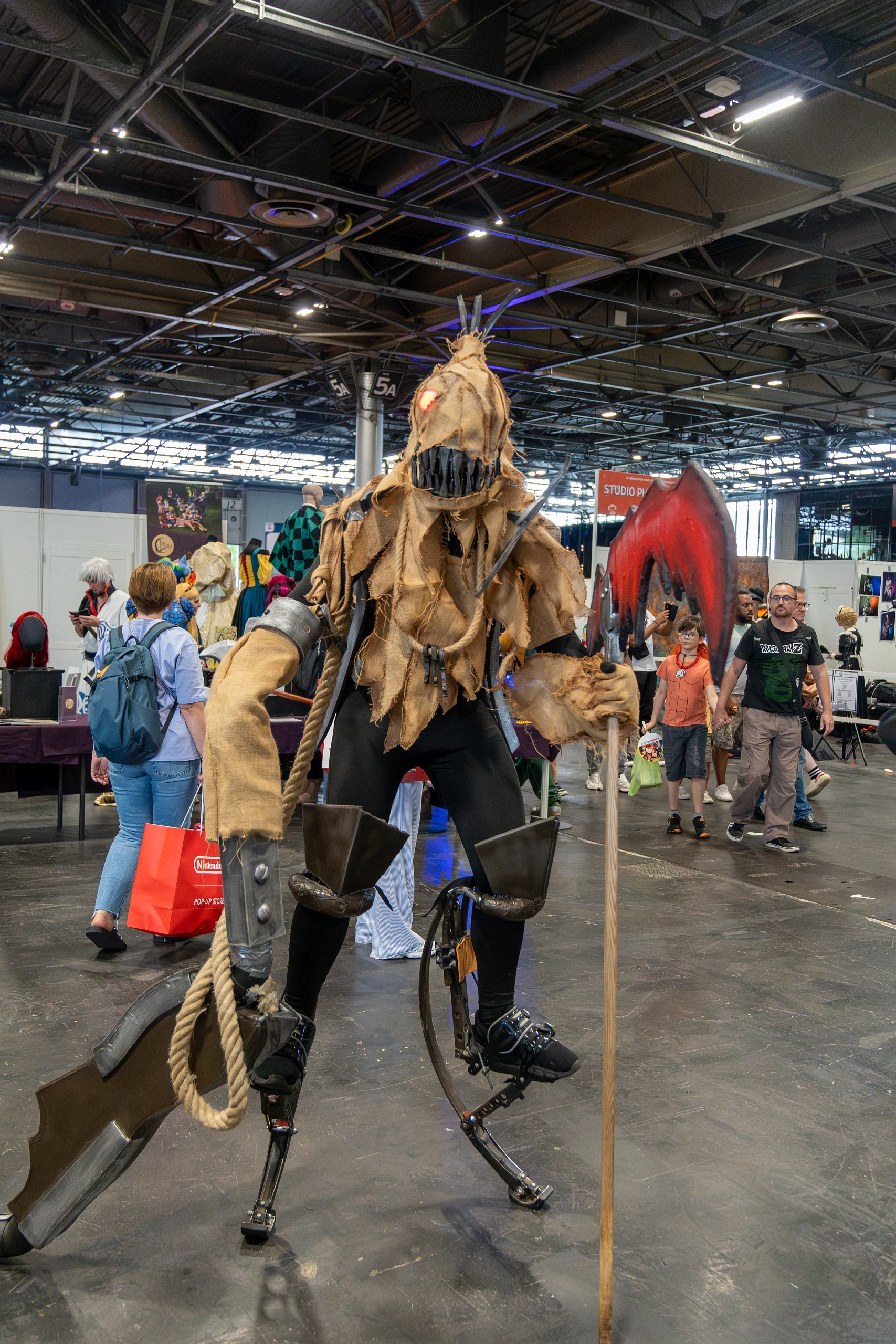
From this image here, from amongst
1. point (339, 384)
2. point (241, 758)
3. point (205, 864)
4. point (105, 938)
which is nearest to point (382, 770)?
point (241, 758)

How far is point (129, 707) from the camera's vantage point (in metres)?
4.02

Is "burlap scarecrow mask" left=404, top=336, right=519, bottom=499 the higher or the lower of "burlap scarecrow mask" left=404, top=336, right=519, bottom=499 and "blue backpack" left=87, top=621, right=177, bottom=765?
the higher

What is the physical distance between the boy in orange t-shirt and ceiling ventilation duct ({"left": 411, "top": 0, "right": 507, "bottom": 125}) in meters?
3.71

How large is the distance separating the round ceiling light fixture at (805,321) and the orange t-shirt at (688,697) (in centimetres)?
491

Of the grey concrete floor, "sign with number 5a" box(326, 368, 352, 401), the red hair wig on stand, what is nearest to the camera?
the grey concrete floor

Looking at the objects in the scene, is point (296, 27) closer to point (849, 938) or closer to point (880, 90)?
point (880, 90)

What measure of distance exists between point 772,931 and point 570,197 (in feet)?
23.6

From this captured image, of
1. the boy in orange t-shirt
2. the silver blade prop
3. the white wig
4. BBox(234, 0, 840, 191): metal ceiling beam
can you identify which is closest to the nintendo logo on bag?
the silver blade prop

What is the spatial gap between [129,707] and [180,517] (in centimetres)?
631

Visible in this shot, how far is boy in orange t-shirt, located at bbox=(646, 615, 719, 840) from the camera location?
281 inches

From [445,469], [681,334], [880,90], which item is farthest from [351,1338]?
[681,334]

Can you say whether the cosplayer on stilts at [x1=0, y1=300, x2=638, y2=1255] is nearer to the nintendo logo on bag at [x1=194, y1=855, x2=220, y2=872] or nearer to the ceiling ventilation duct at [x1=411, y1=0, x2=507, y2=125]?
the nintendo logo on bag at [x1=194, y1=855, x2=220, y2=872]

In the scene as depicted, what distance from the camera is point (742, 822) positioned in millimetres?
7109

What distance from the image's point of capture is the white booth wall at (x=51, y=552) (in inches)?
460
